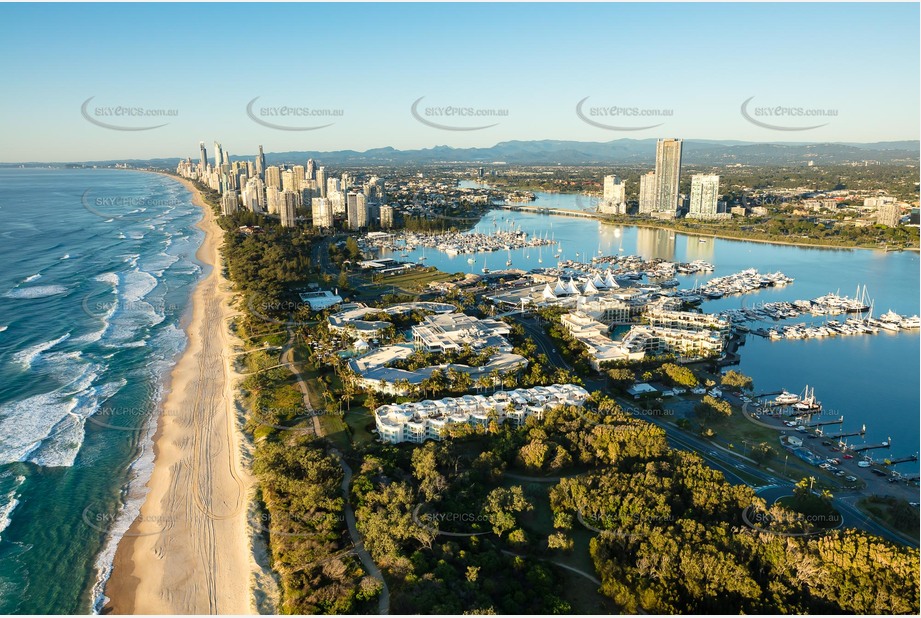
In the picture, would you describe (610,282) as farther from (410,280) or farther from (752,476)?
(752,476)

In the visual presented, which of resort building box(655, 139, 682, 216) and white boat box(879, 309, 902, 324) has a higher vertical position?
resort building box(655, 139, 682, 216)

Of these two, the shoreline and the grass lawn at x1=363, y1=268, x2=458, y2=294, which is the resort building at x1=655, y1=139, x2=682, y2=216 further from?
the grass lawn at x1=363, y1=268, x2=458, y2=294

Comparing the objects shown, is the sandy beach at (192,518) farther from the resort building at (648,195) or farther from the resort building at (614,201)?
the resort building at (648,195)

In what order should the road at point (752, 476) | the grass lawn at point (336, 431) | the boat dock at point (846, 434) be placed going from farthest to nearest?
the boat dock at point (846, 434) < the grass lawn at point (336, 431) < the road at point (752, 476)

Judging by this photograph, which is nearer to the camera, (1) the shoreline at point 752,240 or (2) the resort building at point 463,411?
(2) the resort building at point 463,411

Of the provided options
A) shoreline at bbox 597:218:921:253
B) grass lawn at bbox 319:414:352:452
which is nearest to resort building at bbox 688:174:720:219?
shoreline at bbox 597:218:921:253

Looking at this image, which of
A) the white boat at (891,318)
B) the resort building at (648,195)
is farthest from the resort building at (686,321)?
the resort building at (648,195)

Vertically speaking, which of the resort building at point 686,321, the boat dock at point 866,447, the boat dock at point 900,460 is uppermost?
the resort building at point 686,321

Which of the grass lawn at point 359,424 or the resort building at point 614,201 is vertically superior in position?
the resort building at point 614,201
